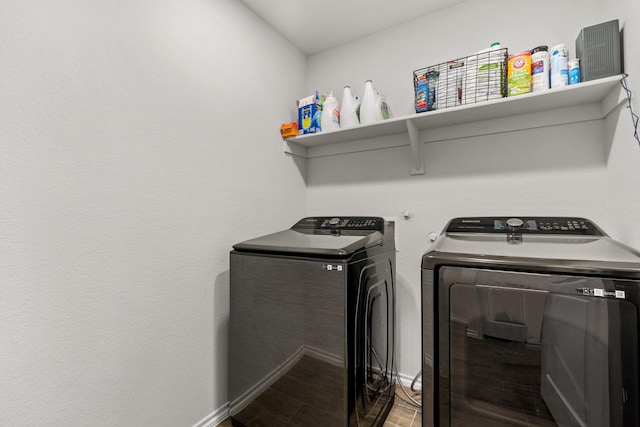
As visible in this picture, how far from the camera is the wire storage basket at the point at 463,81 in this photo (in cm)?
144

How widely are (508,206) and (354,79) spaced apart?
140 cm

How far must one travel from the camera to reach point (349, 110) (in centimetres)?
194

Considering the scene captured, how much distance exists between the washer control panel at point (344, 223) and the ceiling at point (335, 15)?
53.8 inches

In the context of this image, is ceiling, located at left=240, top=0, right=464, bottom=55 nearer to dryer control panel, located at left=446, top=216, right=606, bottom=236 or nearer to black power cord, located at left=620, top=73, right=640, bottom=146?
black power cord, located at left=620, top=73, right=640, bottom=146

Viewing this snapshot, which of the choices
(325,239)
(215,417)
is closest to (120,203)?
(325,239)

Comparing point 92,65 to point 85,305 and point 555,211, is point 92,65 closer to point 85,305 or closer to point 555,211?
point 85,305

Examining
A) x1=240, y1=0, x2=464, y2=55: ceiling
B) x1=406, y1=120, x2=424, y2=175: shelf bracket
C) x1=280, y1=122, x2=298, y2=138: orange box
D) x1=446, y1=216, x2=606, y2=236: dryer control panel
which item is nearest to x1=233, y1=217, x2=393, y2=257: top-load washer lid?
x1=446, y1=216, x2=606, y2=236: dryer control panel

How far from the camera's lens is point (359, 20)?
1954 millimetres

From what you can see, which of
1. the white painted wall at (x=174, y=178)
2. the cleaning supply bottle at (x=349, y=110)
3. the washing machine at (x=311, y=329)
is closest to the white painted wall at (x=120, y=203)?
the white painted wall at (x=174, y=178)

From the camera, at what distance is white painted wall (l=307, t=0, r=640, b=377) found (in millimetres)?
1420

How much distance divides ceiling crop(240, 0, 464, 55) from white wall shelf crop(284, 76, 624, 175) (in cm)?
78

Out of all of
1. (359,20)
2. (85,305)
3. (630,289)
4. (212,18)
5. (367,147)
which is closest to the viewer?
(630,289)

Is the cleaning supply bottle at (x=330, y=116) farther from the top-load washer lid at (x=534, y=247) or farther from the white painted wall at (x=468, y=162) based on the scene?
the top-load washer lid at (x=534, y=247)

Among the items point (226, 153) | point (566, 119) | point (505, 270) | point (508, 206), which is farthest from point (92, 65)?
point (566, 119)
